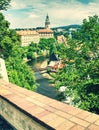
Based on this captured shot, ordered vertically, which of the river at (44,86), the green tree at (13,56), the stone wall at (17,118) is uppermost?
the stone wall at (17,118)

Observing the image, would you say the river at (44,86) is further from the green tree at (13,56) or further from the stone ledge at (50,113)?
the stone ledge at (50,113)

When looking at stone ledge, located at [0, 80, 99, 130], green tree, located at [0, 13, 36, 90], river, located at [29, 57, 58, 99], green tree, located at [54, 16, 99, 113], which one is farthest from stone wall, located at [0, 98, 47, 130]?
river, located at [29, 57, 58, 99]

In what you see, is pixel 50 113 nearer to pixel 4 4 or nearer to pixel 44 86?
pixel 4 4

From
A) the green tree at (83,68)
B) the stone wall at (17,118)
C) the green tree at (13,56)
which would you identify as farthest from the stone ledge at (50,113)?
the green tree at (13,56)

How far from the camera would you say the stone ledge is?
130 inches

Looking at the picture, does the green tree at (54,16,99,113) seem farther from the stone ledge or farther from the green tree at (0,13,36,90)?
the stone ledge

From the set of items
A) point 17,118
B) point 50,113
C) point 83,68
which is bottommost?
point 83,68

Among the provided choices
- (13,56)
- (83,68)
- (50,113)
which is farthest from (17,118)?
(13,56)

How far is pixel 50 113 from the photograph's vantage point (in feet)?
12.6

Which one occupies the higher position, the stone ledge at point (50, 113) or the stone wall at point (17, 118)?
the stone ledge at point (50, 113)

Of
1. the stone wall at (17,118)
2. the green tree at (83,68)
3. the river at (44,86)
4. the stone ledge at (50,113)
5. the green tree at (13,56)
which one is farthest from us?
the river at (44,86)

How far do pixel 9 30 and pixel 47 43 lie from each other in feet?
331

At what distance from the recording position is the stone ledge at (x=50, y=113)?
130 inches

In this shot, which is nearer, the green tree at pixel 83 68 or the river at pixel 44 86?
the green tree at pixel 83 68
